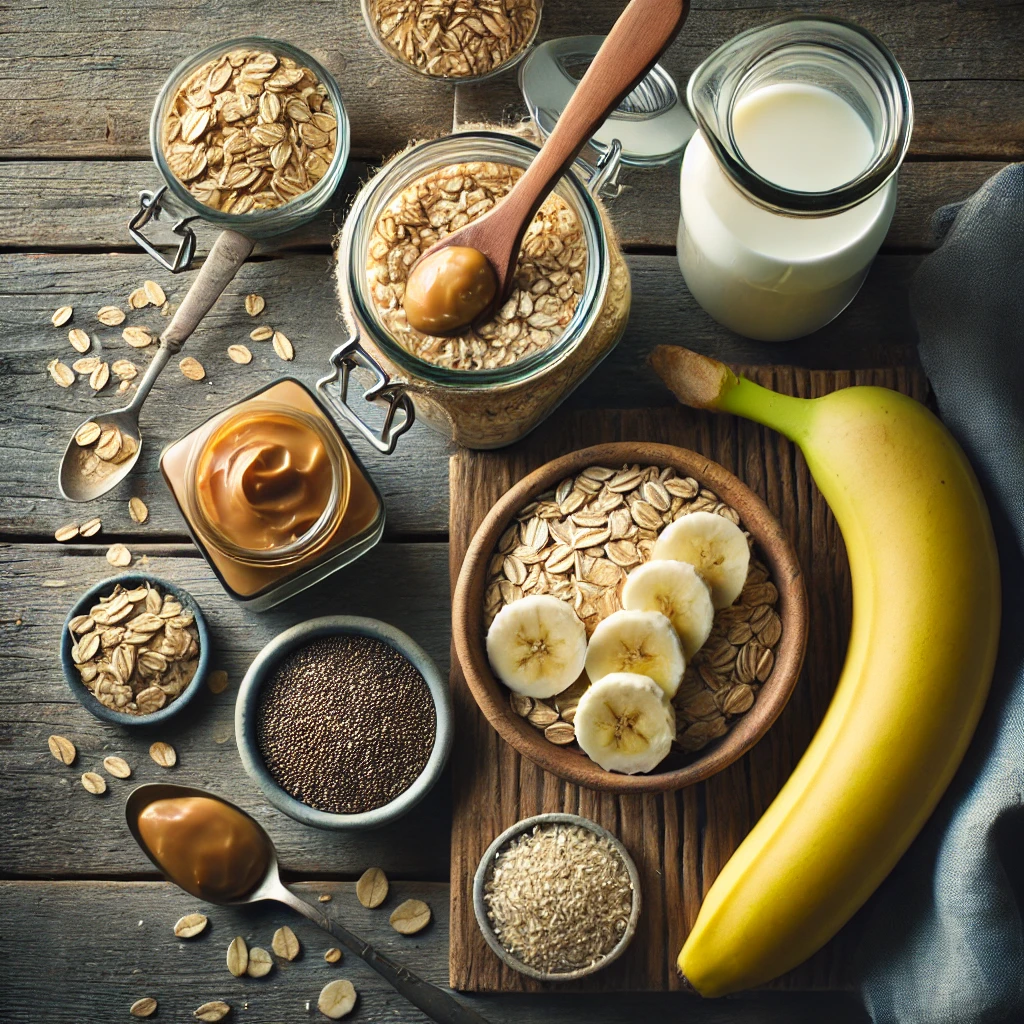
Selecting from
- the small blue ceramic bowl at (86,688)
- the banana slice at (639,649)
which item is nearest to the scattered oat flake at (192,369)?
the small blue ceramic bowl at (86,688)

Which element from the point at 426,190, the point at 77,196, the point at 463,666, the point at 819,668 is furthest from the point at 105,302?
the point at 819,668

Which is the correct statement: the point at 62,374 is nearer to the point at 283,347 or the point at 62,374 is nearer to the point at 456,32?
the point at 283,347

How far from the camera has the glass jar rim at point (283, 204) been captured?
1040 millimetres

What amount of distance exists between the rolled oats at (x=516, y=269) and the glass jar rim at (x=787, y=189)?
140mm

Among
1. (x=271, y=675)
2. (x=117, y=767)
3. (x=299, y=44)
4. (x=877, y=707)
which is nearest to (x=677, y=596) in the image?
(x=877, y=707)

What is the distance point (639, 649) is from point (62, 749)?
0.65 meters

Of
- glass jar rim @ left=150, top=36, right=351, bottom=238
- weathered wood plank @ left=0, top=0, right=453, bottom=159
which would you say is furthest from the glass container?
weathered wood plank @ left=0, top=0, right=453, bottom=159

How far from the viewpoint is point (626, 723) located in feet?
3.07

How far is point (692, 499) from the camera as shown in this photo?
1.00m

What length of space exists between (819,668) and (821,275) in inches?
15.8

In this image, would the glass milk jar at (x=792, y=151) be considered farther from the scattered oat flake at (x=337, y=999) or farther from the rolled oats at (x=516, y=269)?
the scattered oat flake at (x=337, y=999)

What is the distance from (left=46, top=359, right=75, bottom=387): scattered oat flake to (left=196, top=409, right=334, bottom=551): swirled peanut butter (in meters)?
0.27

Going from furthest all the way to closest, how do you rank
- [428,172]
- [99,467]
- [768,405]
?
[99,467], [768,405], [428,172]

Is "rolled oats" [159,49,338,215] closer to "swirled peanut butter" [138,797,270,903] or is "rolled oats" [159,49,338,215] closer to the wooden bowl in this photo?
the wooden bowl
